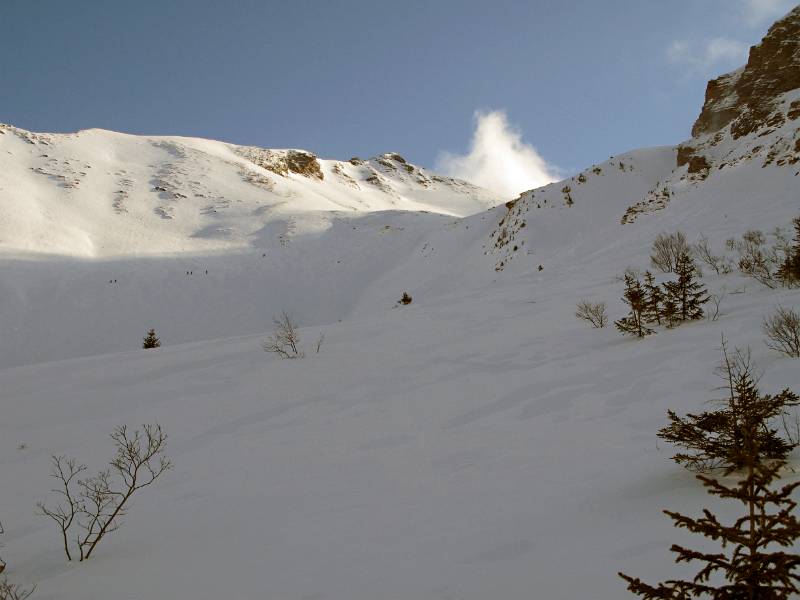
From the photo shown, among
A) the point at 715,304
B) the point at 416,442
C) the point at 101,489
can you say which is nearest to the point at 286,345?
the point at 101,489

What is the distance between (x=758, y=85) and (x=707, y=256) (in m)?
20.8

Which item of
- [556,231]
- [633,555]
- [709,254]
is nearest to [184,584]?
[633,555]

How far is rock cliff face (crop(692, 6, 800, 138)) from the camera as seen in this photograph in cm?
2108

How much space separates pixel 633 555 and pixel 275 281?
2260cm

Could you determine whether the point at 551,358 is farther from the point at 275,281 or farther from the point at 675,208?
the point at 275,281

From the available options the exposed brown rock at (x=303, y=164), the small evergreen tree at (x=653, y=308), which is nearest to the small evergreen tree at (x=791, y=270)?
the small evergreen tree at (x=653, y=308)

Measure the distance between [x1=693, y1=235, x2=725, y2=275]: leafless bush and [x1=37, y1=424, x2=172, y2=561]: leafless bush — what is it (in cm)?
909

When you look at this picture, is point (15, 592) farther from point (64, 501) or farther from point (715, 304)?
point (715, 304)

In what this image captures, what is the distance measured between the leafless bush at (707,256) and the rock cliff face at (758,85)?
13.5 m

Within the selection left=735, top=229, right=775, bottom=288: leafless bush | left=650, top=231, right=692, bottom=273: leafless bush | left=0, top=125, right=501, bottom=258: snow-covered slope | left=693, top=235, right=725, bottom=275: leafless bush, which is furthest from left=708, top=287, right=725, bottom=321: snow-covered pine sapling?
left=0, top=125, right=501, bottom=258: snow-covered slope

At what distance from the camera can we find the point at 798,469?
2500 millimetres

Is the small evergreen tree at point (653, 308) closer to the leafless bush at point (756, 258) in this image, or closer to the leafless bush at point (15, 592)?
the leafless bush at point (756, 258)

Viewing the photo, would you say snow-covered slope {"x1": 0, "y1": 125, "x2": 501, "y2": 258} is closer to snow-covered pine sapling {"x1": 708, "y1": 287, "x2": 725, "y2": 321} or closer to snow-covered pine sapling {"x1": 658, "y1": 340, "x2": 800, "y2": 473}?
snow-covered pine sapling {"x1": 708, "y1": 287, "x2": 725, "y2": 321}

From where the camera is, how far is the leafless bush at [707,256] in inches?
335
